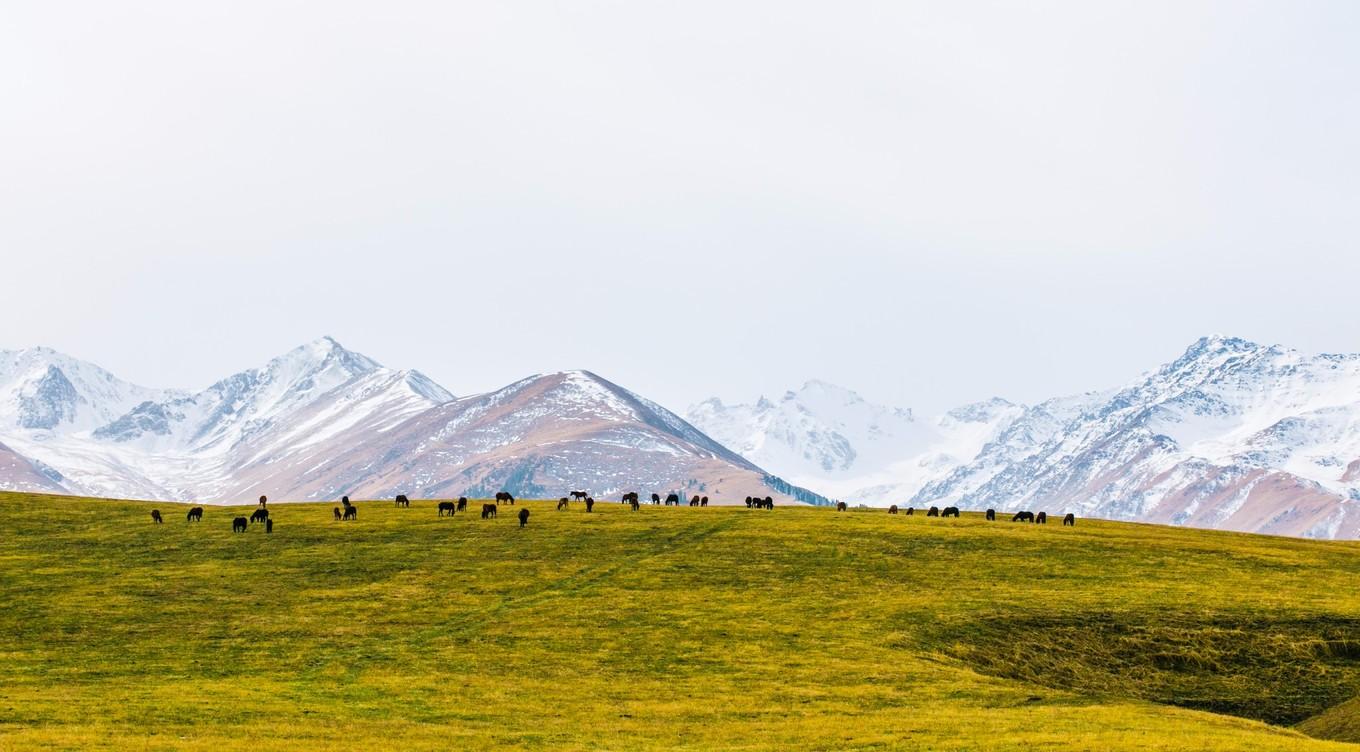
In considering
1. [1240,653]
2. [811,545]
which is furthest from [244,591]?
[1240,653]

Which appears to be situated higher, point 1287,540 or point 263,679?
point 1287,540

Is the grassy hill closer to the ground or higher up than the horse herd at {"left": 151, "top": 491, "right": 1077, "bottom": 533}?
→ closer to the ground

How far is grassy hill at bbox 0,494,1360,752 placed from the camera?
5503cm

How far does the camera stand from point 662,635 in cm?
7394

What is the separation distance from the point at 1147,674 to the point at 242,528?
66139mm

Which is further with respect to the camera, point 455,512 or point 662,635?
point 455,512

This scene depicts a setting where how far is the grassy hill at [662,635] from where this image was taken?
55.0 metres

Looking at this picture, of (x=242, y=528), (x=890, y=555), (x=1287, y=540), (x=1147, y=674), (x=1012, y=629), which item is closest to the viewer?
(x=1147, y=674)

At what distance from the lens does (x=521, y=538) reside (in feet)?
331

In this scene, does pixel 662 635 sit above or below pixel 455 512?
below

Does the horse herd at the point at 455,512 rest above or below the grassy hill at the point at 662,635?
above

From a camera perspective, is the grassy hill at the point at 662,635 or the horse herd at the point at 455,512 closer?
the grassy hill at the point at 662,635

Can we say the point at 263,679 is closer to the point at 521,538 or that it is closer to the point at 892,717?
the point at 892,717

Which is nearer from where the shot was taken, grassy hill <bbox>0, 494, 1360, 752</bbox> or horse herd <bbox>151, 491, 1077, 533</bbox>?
grassy hill <bbox>0, 494, 1360, 752</bbox>
